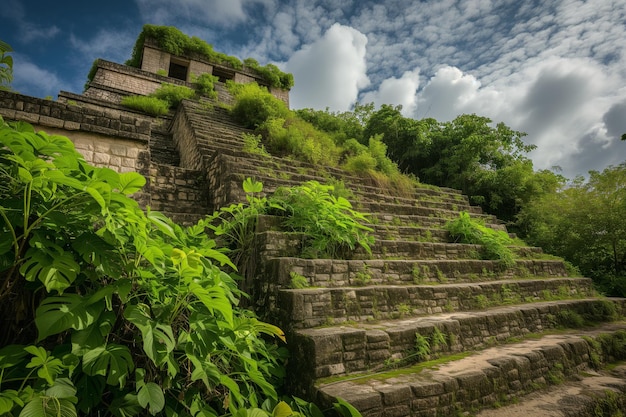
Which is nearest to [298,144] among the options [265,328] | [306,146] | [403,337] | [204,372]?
[306,146]

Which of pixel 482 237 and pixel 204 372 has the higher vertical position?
pixel 482 237

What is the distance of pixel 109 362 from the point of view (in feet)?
5.15

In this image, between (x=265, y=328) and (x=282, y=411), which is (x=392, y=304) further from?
(x=282, y=411)

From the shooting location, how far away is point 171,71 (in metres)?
18.0

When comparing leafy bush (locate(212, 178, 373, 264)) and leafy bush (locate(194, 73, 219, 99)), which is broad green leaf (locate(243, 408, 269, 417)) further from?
leafy bush (locate(194, 73, 219, 99))

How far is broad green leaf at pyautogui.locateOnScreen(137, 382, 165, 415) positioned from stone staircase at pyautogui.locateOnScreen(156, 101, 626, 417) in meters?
1.26

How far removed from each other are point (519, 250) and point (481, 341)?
401 cm

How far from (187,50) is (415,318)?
60.4 feet

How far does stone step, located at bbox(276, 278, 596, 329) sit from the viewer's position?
3121mm

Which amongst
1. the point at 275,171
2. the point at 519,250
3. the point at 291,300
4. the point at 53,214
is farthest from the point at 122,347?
the point at 519,250

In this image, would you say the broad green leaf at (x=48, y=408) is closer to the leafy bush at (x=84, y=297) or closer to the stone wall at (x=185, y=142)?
the leafy bush at (x=84, y=297)

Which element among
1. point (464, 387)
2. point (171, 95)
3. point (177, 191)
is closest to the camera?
point (464, 387)

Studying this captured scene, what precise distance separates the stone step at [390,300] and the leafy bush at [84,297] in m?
1.20

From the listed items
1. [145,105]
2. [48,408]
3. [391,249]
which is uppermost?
[145,105]
